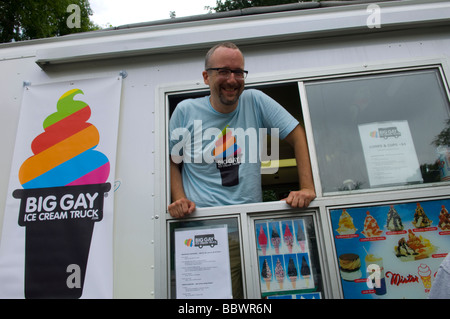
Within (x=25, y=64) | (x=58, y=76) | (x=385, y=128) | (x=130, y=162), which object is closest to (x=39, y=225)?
(x=130, y=162)

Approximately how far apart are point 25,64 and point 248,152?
1.71m

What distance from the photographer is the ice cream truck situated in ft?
5.60

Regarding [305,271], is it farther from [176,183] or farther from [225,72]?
[225,72]

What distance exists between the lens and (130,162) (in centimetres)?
193

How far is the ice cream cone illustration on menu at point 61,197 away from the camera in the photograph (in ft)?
5.80

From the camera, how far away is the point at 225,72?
75.5 inches

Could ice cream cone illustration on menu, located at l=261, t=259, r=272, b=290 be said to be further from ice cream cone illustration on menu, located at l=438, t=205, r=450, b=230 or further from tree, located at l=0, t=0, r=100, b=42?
tree, located at l=0, t=0, r=100, b=42

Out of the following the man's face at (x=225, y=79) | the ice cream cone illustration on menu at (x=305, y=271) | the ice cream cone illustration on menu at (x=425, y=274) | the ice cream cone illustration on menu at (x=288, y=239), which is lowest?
the ice cream cone illustration on menu at (x=425, y=274)

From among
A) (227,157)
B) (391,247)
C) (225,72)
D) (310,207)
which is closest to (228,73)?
(225,72)

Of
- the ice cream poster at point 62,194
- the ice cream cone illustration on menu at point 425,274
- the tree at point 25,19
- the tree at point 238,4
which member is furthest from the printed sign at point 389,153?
the tree at point 238,4

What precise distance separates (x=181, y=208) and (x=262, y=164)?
0.73m

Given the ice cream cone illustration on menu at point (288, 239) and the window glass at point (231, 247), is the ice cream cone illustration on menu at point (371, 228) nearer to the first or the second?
the ice cream cone illustration on menu at point (288, 239)

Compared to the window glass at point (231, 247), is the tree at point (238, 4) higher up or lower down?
higher up
